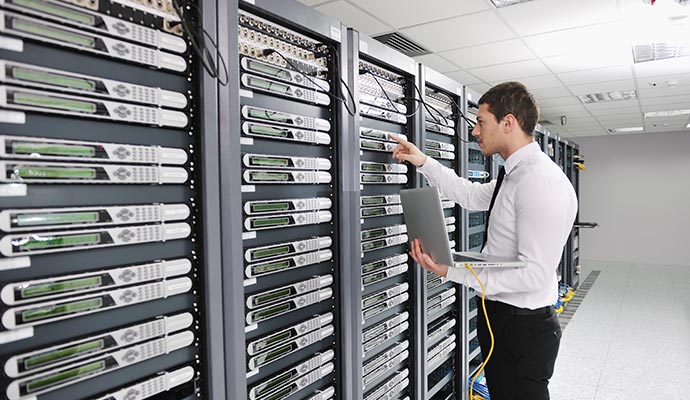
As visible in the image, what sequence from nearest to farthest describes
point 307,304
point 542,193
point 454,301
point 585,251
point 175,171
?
point 175,171 → point 307,304 → point 542,193 → point 454,301 → point 585,251

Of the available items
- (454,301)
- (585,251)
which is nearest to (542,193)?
(454,301)

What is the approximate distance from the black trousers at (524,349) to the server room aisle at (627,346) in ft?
5.06

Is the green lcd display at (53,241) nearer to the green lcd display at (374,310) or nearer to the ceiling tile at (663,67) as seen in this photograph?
the green lcd display at (374,310)

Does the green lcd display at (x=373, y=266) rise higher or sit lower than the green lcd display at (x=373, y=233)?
lower

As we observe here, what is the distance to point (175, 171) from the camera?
0.96 m

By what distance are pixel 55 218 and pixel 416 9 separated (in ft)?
9.10

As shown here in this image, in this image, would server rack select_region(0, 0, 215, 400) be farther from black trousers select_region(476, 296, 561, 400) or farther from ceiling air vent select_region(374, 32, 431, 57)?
ceiling air vent select_region(374, 32, 431, 57)

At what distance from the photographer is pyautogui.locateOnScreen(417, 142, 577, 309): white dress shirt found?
147 cm

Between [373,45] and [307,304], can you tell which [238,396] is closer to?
[307,304]

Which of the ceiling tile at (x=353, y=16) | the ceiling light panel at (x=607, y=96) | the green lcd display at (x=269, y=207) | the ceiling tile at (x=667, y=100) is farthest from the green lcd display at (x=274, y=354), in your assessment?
the ceiling tile at (x=667, y=100)

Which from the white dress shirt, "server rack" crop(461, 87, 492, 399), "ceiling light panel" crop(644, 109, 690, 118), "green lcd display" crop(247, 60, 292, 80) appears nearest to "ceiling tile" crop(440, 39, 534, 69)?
"server rack" crop(461, 87, 492, 399)

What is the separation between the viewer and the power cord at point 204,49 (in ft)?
3.05

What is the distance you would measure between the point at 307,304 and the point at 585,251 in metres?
10.0

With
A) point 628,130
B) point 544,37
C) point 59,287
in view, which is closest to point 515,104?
point 59,287
